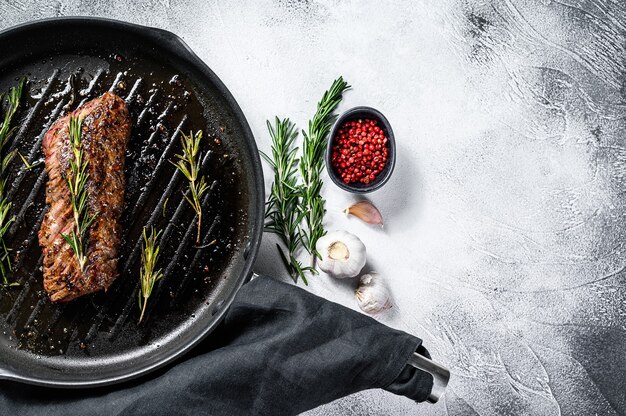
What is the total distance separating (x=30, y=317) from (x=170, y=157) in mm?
869

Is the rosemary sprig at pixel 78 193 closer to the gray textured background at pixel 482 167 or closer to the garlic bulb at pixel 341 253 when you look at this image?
the gray textured background at pixel 482 167

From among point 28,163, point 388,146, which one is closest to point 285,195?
point 388,146

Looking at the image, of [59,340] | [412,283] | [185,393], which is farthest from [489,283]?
[59,340]

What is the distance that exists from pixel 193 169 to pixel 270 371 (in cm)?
85

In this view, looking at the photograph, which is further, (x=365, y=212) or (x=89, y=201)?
(x=365, y=212)

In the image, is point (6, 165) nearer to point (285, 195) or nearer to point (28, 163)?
point (28, 163)

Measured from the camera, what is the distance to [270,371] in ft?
7.42

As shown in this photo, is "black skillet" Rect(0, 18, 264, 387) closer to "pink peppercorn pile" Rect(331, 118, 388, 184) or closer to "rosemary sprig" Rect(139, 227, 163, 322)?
"rosemary sprig" Rect(139, 227, 163, 322)

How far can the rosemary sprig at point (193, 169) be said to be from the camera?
2.39 meters

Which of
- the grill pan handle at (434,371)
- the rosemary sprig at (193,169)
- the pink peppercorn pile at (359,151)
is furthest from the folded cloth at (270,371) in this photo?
the pink peppercorn pile at (359,151)

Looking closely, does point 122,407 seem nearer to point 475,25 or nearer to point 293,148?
point 293,148

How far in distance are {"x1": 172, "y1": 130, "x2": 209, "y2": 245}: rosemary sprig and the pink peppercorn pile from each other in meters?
0.56

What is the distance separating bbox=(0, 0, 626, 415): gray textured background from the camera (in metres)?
2.59

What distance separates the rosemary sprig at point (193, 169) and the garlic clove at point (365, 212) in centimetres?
62
